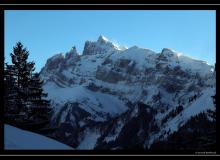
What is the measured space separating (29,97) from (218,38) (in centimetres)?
2119

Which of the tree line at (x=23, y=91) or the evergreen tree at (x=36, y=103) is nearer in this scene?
the tree line at (x=23, y=91)

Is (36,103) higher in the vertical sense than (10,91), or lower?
lower

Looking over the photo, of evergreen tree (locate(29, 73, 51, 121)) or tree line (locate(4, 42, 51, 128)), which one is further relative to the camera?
evergreen tree (locate(29, 73, 51, 121))

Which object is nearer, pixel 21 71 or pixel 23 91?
pixel 23 91

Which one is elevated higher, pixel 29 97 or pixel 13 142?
pixel 29 97

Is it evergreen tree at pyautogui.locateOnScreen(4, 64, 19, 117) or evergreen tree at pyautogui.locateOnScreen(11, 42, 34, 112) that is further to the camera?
evergreen tree at pyautogui.locateOnScreen(11, 42, 34, 112)

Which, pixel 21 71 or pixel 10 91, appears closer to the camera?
pixel 10 91

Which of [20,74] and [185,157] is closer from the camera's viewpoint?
[185,157]

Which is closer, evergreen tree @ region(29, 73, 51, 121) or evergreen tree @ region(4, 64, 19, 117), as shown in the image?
evergreen tree @ region(4, 64, 19, 117)
